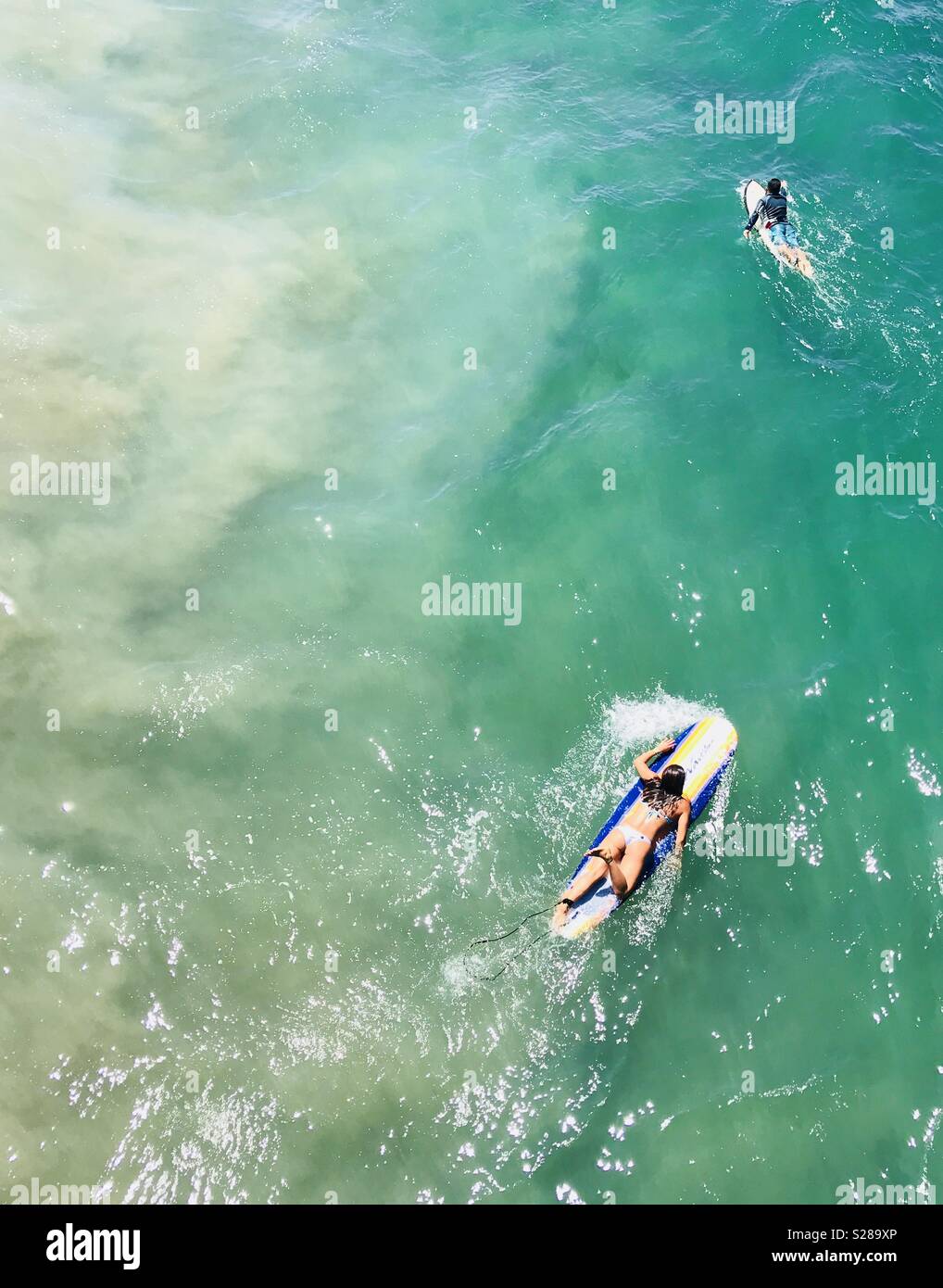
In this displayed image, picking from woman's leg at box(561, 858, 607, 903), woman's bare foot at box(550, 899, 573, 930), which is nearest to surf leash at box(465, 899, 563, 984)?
woman's bare foot at box(550, 899, 573, 930)

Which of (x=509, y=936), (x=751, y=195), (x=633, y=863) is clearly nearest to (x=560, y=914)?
(x=509, y=936)

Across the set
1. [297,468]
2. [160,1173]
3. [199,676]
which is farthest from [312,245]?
[160,1173]

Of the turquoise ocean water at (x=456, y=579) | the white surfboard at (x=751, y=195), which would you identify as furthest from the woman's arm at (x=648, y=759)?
the white surfboard at (x=751, y=195)

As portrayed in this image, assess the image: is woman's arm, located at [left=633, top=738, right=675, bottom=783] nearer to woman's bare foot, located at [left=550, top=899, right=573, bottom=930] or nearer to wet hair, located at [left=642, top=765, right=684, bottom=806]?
wet hair, located at [left=642, top=765, right=684, bottom=806]

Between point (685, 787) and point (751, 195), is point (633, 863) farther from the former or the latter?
point (751, 195)

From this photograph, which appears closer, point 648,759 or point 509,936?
point 509,936

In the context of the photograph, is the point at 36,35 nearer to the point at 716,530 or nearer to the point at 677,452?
the point at 677,452
